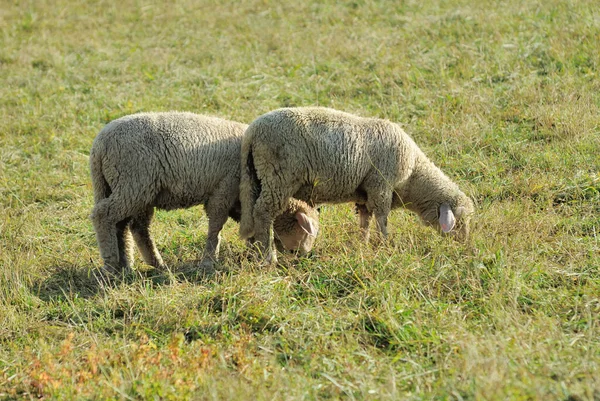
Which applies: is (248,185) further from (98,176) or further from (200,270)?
(98,176)

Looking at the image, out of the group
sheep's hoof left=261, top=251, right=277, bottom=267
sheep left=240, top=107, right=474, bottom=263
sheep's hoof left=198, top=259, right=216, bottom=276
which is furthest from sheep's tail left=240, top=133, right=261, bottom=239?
sheep's hoof left=198, top=259, right=216, bottom=276

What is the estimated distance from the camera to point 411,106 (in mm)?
9836

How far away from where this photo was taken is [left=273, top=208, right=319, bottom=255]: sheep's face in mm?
6621

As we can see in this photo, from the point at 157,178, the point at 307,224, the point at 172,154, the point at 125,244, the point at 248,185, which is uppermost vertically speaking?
the point at 172,154

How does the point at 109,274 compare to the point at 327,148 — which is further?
the point at 327,148

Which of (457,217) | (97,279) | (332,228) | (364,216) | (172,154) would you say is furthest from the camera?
(364,216)

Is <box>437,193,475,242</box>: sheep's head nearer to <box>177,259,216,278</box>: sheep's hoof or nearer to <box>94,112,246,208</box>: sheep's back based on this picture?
<box>94,112,246,208</box>: sheep's back

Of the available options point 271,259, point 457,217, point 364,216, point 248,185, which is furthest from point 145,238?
point 457,217

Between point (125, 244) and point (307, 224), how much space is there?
1.72m

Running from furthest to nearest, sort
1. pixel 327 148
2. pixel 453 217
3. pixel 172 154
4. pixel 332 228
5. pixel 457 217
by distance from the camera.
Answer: pixel 332 228
pixel 457 217
pixel 453 217
pixel 327 148
pixel 172 154

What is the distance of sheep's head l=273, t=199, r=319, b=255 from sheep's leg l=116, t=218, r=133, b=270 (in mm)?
1386

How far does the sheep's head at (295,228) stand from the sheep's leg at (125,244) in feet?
4.55

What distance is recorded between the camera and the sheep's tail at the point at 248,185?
6.54 meters

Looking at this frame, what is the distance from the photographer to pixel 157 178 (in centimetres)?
639
